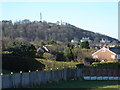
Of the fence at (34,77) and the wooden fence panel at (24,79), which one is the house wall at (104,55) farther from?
the wooden fence panel at (24,79)

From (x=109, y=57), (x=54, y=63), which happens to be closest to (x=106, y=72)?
(x=54, y=63)

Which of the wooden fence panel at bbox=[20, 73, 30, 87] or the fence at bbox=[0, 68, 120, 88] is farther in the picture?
the wooden fence panel at bbox=[20, 73, 30, 87]

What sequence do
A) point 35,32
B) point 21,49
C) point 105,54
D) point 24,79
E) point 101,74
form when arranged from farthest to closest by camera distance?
point 35,32, point 105,54, point 21,49, point 101,74, point 24,79

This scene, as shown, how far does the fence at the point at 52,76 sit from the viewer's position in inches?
793

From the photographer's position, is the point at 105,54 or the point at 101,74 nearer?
the point at 101,74

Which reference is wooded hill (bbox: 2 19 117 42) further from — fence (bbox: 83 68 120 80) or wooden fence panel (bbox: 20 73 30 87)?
wooden fence panel (bbox: 20 73 30 87)

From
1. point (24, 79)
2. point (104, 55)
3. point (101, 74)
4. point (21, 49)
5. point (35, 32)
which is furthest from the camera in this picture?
point (35, 32)

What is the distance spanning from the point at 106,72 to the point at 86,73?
230cm

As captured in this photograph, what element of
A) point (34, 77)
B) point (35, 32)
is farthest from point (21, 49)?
point (35, 32)

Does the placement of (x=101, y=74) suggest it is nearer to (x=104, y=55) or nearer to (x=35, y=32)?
(x=104, y=55)

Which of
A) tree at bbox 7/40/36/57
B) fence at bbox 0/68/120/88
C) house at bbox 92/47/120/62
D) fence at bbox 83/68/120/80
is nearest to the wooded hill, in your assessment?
house at bbox 92/47/120/62

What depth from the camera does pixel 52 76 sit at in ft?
88.9

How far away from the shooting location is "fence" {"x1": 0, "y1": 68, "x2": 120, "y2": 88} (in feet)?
66.1

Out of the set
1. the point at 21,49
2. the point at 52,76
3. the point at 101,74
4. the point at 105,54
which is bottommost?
the point at 101,74
